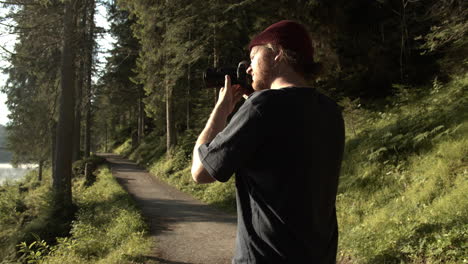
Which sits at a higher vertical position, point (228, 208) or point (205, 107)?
point (205, 107)

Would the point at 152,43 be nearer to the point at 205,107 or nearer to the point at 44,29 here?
the point at 205,107

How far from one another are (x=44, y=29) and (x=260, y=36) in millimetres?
11523

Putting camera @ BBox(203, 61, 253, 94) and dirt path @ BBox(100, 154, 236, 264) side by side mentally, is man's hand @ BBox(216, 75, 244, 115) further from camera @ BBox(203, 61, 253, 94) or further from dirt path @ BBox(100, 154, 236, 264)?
dirt path @ BBox(100, 154, 236, 264)

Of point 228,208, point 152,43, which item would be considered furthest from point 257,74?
point 152,43

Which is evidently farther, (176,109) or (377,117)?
(176,109)

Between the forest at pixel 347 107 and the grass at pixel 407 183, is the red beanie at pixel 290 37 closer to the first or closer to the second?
the forest at pixel 347 107

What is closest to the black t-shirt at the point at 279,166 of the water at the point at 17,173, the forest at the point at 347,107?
the forest at the point at 347,107

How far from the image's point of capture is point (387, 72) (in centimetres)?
1262

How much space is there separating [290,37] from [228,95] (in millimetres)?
456

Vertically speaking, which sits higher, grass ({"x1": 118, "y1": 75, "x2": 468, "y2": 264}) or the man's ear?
A: the man's ear

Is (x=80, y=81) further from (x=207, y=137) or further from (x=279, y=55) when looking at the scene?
(x=279, y=55)

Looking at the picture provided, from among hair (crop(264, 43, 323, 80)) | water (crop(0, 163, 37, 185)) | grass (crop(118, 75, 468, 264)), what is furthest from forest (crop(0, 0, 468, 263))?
water (crop(0, 163, 37, 185))

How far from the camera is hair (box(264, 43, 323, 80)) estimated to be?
161 cm

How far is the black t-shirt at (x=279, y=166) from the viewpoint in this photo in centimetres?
146
